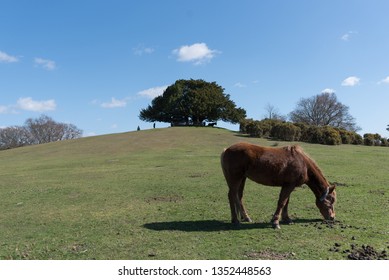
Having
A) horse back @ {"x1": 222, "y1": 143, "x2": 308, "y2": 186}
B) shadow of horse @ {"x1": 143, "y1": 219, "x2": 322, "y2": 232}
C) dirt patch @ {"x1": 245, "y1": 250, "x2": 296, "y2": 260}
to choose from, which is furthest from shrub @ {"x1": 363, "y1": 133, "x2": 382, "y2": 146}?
dirt patch @ {"x1": 245, "y1": 250, "x2": 296, "y2": 260}

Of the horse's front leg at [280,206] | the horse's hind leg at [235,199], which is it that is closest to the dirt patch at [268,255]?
the horse's front leg at [280,206]

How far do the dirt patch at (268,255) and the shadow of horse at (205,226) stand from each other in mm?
1599

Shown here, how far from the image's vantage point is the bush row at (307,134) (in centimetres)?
3738

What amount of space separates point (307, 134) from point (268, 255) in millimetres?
34815

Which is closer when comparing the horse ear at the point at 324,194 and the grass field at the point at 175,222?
the grass field at the point at 175,222

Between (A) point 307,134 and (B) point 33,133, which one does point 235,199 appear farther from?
(B) point 33,133

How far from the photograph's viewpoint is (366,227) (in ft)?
24.8

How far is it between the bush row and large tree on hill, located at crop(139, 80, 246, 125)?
23674mm

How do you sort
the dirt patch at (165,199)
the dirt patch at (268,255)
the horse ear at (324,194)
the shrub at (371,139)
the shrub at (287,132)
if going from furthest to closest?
1. the shrub at (371,139)
2. the shrub at (287,132)
3. the dirt patch at (165,199)
4. the horse ear at (324,194)
5. the dirt patch at (268,255)

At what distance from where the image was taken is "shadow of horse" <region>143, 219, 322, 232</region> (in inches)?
301

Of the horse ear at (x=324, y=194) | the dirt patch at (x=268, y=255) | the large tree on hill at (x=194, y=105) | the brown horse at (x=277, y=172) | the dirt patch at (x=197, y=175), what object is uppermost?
the large tree on hill at (x=194, y=105)

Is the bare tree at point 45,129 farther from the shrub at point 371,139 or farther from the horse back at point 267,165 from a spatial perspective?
the horse back at point 267,165

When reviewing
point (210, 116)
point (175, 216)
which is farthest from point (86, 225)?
point (210, 116)

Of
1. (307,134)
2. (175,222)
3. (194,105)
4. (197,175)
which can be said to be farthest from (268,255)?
(194,105)
